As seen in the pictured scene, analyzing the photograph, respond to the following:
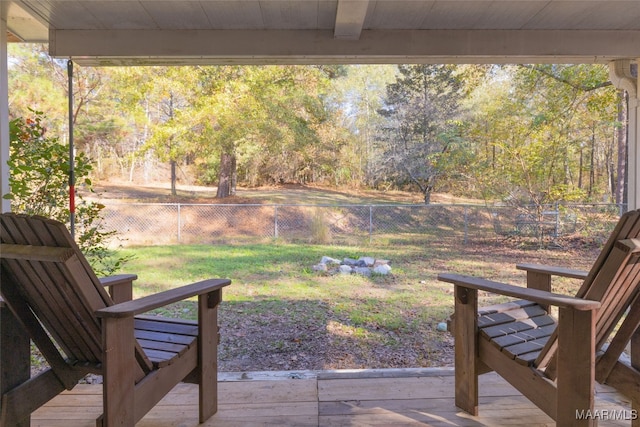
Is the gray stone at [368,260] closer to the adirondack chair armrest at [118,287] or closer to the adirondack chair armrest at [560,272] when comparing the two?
the adirondack chair armrest at [560,272]

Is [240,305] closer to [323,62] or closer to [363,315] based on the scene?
[363,315]

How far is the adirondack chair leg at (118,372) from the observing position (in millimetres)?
1304

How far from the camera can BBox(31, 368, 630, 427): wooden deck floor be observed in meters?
1.83

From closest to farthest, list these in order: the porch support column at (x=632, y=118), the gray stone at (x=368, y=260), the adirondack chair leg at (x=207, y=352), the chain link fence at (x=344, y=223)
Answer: the adirondack chair leg at (x=207, y=352) < the porch support column at (x=632, y=118) < the gray stone at (x=368, y=260) < the chain link fence at (x=344, y=223)

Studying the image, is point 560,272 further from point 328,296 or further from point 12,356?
point 328,296

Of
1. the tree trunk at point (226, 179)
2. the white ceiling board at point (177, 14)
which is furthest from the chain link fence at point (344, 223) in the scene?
the white ceiling board at point (177, 14)

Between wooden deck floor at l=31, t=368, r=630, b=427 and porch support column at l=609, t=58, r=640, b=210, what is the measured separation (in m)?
1.26

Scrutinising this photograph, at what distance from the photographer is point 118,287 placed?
2021 mm

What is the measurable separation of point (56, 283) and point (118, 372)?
0.36 meters

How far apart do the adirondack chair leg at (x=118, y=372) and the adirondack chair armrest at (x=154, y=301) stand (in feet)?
0.11

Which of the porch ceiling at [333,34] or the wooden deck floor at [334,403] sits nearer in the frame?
the wooden deck floor at [334,403]

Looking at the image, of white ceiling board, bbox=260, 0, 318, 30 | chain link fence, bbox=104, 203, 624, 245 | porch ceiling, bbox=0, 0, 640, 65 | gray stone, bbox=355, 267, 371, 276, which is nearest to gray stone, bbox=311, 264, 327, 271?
gray stone, bbox=355, 267, 371, 276

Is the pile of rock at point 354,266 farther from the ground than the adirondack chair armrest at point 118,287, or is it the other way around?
the adirondack chair armrest at point 118,287

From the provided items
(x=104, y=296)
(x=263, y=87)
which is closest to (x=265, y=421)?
(x=104, y=296)
